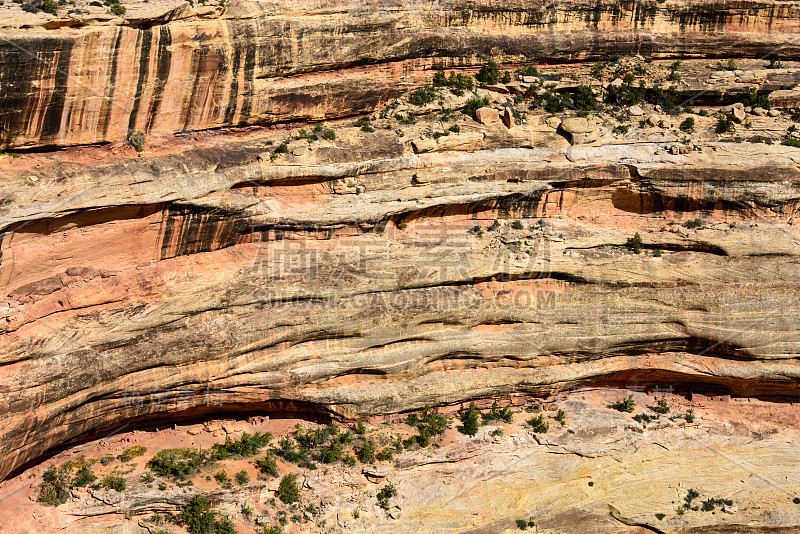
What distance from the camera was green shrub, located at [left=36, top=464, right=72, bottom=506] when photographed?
75.0 ft

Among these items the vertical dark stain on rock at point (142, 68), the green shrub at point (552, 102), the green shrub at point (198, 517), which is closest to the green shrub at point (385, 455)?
the green shrub at point (198, 517)

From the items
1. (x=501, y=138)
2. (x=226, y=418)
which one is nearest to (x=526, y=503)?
(x=226, y=418)

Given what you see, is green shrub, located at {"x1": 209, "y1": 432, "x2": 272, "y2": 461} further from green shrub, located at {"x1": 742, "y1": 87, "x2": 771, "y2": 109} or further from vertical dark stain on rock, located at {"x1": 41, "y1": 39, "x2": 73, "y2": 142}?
green shrub, located at {"x1": 742, "y1": 87, "x2": 771, "y2": 109}

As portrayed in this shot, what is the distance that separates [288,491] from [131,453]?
5065mm

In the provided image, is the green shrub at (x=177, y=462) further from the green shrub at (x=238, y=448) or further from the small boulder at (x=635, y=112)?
the small boulder at (x=635, y=112)

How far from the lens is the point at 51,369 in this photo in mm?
21734

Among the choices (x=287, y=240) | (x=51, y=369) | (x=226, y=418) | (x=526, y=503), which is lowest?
(x=526, y=503)

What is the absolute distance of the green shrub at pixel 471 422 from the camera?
87.1 ft

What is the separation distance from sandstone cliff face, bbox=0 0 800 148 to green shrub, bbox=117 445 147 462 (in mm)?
9543

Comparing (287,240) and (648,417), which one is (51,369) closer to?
(287,240)

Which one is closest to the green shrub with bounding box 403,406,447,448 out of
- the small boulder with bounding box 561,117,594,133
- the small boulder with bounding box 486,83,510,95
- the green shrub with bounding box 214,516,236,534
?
the green shrub with bounding box 214,516,236,534

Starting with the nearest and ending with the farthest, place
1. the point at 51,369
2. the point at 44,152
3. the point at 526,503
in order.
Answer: the point at 51,369, the point at 44,152, the point at 526,503

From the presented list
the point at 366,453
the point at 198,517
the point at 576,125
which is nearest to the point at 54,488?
the point at 198,517

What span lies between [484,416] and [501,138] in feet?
32.0
